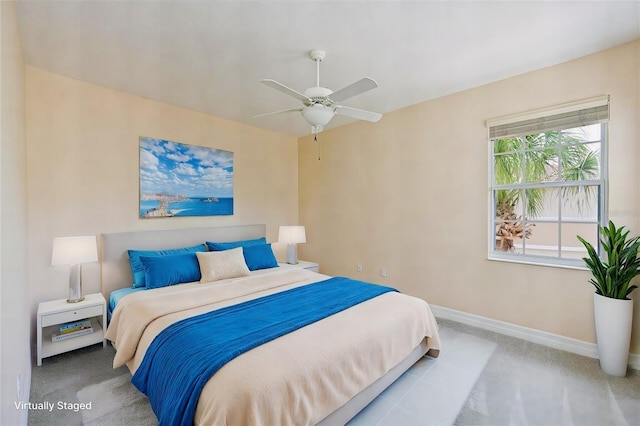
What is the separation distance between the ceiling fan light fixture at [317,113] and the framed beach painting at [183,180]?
2154mm

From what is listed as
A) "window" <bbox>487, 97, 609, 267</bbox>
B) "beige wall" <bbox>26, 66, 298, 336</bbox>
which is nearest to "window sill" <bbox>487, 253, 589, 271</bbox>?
"window" <bbox>487, 97, 609, 267</bbox>

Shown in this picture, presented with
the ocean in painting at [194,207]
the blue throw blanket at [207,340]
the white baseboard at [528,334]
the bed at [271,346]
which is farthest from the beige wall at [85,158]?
the white baseboard at [528,334]

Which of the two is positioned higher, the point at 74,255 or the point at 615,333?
the point at 74,255

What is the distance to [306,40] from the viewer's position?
7.54ft

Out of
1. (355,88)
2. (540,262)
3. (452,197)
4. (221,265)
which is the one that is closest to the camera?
(355,88)

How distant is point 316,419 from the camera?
1.53 meters

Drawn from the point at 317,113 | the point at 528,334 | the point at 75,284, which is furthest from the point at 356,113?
the point at 75,284

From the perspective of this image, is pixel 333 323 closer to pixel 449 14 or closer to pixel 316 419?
pixel 316 419

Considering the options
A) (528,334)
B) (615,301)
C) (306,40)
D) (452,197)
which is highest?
(306,40)

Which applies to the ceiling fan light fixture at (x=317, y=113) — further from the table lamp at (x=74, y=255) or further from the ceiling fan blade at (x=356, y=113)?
the table lamp at (x=74, y=255)

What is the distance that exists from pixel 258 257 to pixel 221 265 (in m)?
0.59

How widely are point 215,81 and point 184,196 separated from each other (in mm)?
1524

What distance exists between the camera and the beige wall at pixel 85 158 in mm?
2717

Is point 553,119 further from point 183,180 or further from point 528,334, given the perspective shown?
point 183,180
